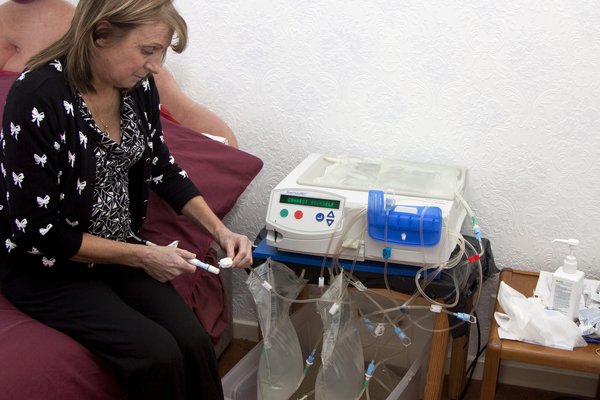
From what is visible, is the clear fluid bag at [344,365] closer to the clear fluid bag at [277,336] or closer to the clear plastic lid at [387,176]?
the clear fluid bag at [277,336]

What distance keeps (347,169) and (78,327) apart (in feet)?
2.82

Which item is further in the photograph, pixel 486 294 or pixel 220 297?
pixel 486 294

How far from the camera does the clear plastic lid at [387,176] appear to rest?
69.0 inches

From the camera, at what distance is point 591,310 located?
1647mm

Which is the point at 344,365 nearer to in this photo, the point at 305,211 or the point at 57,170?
the point at 305,211

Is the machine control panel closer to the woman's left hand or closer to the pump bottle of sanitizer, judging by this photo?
the woman's left hand

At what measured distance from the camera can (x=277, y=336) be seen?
1.86 meters

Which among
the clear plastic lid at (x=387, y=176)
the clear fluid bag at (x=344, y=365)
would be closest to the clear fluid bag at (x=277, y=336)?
the clear fluid bag at (x=344, y=365)

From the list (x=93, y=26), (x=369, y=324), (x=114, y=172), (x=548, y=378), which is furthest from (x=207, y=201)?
(x=548, y=378)

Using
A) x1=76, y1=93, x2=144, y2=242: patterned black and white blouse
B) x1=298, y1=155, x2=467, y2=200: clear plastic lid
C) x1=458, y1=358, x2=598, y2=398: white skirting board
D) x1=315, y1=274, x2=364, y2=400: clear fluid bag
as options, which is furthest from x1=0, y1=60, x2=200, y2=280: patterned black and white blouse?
x1=458, y1=358, x2=598, y2=398: white skirting board

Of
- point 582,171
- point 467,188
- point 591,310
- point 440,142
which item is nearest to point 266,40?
point 440,142

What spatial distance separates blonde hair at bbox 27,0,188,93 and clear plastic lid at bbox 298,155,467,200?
60 centimetres

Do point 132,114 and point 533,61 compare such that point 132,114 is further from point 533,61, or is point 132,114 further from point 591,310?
point 591,310

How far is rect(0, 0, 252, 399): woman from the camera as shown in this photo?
132cm
